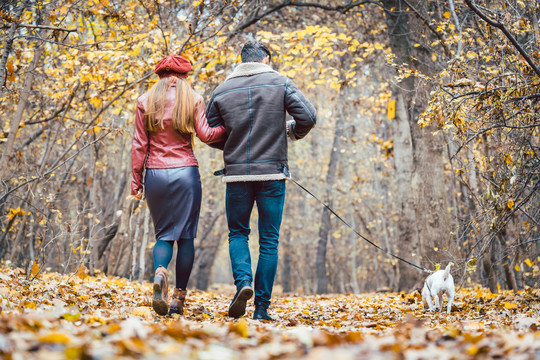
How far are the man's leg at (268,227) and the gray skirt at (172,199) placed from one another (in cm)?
58

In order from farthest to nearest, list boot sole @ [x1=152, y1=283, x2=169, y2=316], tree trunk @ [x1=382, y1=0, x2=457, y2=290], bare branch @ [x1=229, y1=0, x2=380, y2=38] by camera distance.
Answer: bare branch @ [x1=229, y1=0, x2=380, y2=38] → tree trunk @ [x1=382, y1=0, x2=457, y2=290] → boot sole @ [x1=152, y1=283, x2=169, y2=316]

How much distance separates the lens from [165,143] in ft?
13.2

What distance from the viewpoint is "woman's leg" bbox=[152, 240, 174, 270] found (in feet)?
12.7

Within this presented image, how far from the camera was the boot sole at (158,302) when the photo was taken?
3.49 m

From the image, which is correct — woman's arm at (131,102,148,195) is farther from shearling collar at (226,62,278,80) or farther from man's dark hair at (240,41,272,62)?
man's dark hair at (240,41,272,62)

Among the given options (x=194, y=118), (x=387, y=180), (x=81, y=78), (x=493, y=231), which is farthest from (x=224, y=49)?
(x=387, y=180)

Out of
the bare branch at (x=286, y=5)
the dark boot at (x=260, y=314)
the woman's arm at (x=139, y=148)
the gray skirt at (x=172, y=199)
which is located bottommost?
the dark boot at (x=260, y=314)

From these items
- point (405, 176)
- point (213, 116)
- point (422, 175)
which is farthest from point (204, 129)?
point (405, 176)

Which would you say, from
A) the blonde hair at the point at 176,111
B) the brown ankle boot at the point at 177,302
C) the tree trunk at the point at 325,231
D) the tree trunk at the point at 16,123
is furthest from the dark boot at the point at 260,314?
the tree trunk at the point at 325,231

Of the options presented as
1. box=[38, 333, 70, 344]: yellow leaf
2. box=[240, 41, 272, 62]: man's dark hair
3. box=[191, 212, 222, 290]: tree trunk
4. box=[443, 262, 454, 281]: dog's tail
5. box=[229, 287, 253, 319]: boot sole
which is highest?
box=[240, 41, 272, 62]: man's dark hair

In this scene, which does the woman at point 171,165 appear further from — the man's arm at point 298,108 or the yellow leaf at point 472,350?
the yellow leaf at point 472,350

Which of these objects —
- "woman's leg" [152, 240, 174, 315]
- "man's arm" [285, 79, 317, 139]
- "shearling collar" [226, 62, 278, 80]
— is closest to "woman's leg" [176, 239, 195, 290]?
"woman's leg" [152, 240, 174, 315]

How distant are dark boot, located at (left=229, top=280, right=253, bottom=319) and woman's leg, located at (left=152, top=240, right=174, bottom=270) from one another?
64 centimetres

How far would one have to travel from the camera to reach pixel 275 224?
158 inches
